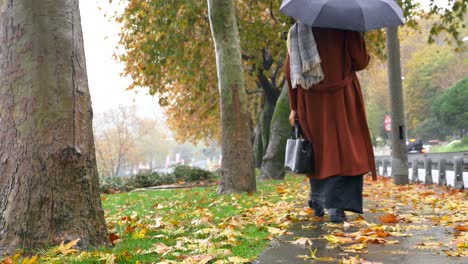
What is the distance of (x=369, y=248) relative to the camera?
4000 millimetres

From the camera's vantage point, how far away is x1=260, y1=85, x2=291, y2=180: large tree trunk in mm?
16984

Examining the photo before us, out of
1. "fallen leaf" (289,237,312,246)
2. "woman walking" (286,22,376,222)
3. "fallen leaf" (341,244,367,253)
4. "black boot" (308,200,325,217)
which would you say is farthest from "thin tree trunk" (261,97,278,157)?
"fallen leaf" (341,244,367,253)

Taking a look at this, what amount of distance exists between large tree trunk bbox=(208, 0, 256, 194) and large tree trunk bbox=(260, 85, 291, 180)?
6849 millimetres

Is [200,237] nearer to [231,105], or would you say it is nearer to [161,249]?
[161,249]

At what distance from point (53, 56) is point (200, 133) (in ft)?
112

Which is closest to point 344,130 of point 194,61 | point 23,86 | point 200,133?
point 23,86

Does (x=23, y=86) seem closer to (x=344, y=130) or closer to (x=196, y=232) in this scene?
(x=196, y=232)

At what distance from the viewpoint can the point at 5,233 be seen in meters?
4.15

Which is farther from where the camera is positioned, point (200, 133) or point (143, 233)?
point (200, 133)

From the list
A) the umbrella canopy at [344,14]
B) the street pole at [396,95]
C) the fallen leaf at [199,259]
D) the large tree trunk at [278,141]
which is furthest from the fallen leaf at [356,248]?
the large tree trunk at [278,141]

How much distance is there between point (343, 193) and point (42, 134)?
116 inches

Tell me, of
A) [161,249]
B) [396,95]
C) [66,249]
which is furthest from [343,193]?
[396,95]

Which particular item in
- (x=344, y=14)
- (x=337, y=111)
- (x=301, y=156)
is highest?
(x=344, y=14)

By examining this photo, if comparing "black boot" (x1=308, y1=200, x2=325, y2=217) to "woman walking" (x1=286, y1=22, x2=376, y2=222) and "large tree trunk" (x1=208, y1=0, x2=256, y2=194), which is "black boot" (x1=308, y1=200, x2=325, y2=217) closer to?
"woman walking" (x1=286, y1=22, x2=376, y2=222)
